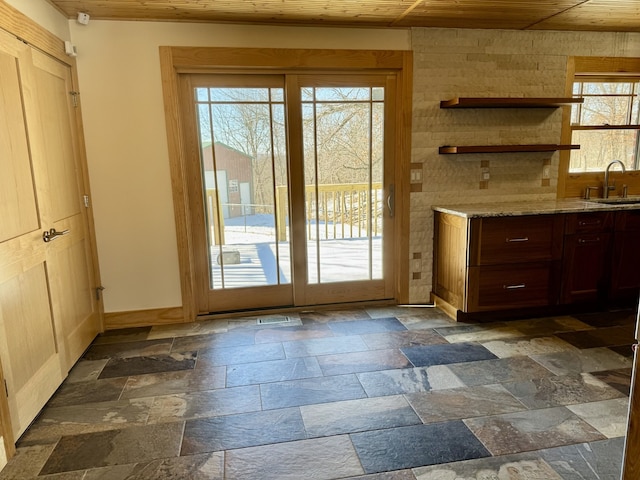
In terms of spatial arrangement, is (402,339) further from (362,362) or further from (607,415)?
(607,415)

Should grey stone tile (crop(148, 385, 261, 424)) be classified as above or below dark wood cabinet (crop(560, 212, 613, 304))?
below

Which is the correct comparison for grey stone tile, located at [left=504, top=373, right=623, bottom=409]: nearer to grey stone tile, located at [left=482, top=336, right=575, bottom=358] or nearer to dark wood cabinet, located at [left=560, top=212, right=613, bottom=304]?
grey stone tile, located at [left=482, top=336, right=575, bottom=358]

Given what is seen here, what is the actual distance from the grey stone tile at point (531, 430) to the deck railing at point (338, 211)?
199cm

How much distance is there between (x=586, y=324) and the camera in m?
3.40

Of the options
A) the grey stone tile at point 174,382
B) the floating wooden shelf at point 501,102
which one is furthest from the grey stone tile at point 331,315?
the floating wooden shelf at point 501,102

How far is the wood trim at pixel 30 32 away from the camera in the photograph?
2.16 metres

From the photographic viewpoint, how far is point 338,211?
3.74 meters

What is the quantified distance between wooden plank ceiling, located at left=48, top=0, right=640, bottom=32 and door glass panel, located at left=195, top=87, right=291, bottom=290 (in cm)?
56

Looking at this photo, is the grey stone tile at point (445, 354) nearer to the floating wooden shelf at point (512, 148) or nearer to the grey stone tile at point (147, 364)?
the grey stone tile at point (147, 364)

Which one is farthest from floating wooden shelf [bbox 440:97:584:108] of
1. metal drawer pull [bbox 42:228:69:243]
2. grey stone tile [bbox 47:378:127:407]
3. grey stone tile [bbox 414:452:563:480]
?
grey stone tile [bbox 47:378:127:407]

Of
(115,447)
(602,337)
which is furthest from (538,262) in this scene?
(115,447)

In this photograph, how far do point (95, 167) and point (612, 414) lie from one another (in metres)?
3.70

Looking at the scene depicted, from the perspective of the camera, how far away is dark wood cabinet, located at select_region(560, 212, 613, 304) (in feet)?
11.3

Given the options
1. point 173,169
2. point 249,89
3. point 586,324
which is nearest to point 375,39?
point 249,89
